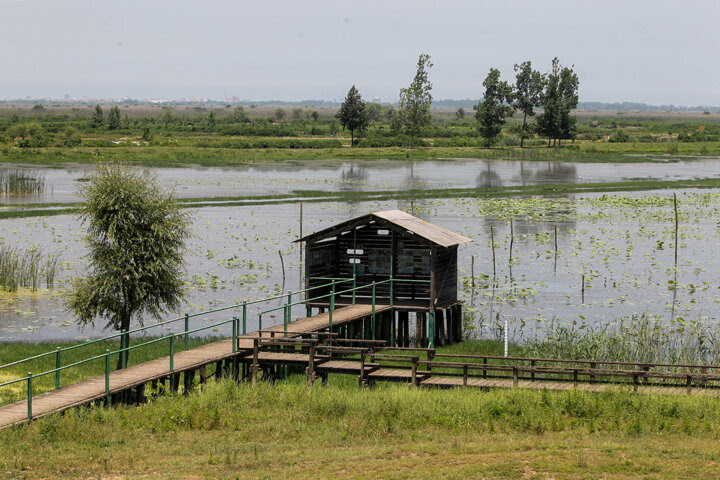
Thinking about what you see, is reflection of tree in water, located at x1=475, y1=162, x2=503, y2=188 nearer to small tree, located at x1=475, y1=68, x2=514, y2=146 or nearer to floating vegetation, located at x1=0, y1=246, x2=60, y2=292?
small tree, located at x1=475, y1=68, x2=514, y2=146

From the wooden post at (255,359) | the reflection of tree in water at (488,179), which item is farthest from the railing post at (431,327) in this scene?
the reflection of tree in water at (488,179)

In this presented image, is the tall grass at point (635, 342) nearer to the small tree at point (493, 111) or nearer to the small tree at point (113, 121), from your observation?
the small tree at point (493, 111)

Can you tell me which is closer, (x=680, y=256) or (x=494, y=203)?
(x=680, y=256)

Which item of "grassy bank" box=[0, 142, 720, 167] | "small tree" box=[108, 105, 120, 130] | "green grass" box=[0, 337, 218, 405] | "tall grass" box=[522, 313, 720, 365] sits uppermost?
"small tree" box=[108, 105, 120, 130]

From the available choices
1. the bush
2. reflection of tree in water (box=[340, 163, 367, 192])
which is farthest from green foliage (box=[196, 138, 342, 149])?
reflection of tree in water (box=[340, 163, 367, 192])

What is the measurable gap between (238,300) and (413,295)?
22.7ft

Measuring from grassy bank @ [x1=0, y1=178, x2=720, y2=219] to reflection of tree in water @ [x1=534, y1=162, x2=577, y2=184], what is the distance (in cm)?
446

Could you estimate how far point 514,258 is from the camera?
4350cm

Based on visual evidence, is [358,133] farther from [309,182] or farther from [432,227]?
[432,227]

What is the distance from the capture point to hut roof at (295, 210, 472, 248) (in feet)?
95.9

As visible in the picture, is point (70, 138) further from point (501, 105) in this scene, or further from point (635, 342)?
point (635, 342)

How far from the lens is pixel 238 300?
111ft

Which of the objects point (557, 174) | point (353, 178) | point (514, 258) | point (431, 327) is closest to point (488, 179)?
point (557, 174)

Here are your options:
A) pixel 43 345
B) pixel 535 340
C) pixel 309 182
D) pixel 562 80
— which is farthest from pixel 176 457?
pixel 562 80
